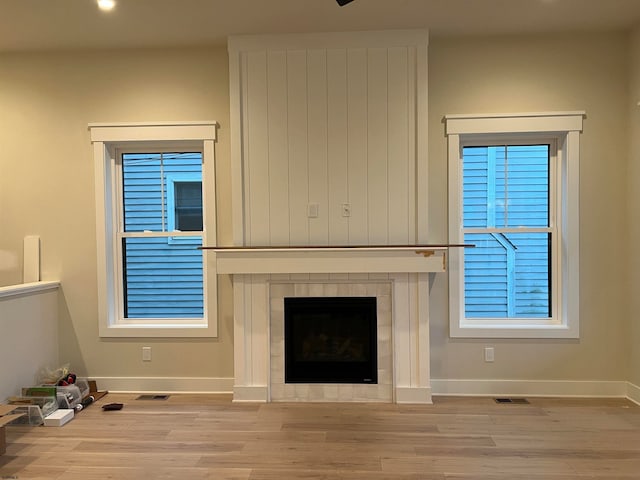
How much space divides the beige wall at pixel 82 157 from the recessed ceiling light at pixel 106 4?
0.62 meters

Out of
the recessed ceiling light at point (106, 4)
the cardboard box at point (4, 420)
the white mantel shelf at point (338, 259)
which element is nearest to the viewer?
the cardboard box at point (4, 420)

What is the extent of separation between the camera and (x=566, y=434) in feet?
9.16

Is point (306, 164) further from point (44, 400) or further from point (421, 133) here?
point (44, 400)

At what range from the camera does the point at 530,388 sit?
3479 millimetres

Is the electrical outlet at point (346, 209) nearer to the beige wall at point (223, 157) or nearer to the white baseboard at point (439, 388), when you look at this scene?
the beige wall at point (223, 157)

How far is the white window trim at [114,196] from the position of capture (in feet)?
11.7

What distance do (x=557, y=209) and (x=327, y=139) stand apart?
6.22 ft

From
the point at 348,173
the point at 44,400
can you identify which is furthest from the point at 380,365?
the point at 44,400

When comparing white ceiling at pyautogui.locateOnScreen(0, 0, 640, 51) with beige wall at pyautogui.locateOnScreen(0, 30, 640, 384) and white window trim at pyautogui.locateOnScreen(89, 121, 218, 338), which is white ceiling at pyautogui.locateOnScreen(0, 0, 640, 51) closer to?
beige wall at pyautogui.locateOnScreen(0, 30, 640, 384)

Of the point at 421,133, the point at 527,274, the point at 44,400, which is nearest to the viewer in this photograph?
the point at 44,400

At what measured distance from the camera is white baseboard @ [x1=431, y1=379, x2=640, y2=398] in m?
3.45

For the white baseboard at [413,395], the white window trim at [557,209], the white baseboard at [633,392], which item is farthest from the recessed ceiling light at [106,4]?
the white baseboard at [633,392]

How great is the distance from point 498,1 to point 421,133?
0.95m

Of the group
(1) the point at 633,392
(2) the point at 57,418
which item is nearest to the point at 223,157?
(2) the point at 57,418
